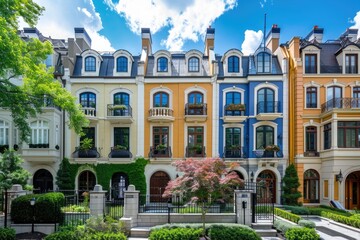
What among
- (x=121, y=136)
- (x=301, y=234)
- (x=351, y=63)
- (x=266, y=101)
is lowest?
(x=301, y=234)

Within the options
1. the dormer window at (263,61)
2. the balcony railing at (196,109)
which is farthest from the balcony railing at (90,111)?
the dormer window at (263,61)

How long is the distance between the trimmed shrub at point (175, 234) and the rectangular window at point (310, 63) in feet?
52.9

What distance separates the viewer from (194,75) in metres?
23.7

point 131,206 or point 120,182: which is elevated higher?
point 131,206

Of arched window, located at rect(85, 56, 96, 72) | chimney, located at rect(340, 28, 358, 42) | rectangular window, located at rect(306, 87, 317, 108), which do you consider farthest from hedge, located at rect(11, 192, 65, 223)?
chimney, located at rect(340, 28, 358, 42)

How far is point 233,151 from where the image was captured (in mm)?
22984

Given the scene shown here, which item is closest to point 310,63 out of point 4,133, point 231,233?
point 231,233

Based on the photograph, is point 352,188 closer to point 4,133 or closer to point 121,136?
point 121,136

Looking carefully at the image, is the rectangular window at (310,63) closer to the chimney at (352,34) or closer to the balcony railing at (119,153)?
the chimney at (352,34)

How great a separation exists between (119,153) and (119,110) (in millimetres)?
3182

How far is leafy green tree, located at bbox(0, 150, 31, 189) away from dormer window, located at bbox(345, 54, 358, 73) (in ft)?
74.7

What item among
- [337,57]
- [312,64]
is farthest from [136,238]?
[337,57]

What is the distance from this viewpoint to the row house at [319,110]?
21453 millimetres

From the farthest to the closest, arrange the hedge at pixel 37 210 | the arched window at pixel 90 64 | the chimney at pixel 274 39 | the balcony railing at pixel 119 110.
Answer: the chimney at pixel 274 39, the arched window at pixel 90 64, the balcony railing at pixel 119 110, the hedge at pixel 37 210
